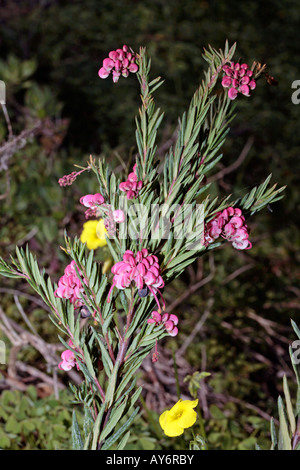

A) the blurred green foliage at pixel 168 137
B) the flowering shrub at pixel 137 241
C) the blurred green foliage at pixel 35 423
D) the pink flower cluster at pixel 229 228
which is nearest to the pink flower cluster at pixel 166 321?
the flowering shrub at pixel 137 241

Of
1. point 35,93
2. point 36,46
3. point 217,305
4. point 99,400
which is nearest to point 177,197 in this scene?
point 99,400

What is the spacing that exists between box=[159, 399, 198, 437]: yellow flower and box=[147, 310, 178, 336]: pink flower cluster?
15 centimetres

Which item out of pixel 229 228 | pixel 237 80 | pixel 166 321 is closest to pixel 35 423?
pixel 166 321

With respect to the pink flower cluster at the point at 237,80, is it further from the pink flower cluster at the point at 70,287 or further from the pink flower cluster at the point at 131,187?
the pink flower cluster at the point at 70,287

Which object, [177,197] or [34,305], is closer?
[177,197]

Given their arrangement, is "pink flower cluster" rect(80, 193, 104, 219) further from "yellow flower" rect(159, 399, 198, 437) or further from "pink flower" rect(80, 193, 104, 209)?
"yellow flower" rect(159, 399, 198, 437)

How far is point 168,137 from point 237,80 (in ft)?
4.94

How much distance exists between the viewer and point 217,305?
161 cm

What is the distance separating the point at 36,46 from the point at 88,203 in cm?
248

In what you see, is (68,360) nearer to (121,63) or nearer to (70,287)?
(70,287)

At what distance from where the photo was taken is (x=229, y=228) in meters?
0.59

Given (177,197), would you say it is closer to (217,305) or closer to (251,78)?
(251,78)

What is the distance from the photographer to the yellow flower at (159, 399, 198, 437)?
0.68 m

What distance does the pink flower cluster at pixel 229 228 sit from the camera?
1.95 ft
